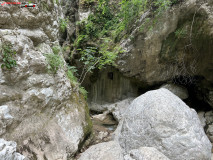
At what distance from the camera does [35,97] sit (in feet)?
9.55

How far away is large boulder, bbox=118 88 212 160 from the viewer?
285 cm

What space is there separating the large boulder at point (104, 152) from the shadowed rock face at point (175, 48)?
3.99 meters

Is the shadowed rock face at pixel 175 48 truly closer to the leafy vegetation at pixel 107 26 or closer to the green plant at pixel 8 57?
the leafy vegetation at pixel 107 26

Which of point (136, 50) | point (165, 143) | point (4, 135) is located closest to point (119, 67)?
point (136, 50)

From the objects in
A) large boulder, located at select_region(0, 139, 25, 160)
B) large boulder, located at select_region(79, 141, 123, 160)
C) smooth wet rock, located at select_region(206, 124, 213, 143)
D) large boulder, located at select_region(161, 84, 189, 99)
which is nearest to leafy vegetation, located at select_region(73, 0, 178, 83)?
large boulder, located at select_region(161, 84, 189, 99)

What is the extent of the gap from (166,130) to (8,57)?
11.6 feet

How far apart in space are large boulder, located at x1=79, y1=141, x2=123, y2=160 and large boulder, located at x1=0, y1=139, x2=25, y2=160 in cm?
133

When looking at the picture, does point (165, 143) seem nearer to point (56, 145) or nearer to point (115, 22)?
point (56, 145)

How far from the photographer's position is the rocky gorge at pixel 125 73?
260 centimetres

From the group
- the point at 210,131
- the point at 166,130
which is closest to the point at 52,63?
the point at 166,130

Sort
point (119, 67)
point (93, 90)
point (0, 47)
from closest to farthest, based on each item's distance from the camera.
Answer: point (0, 47) → point (119, 67) → point (93, 90)

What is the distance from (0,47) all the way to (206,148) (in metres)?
4.67

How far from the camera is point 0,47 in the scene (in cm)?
243

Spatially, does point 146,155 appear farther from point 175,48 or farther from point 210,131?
point 175,48
